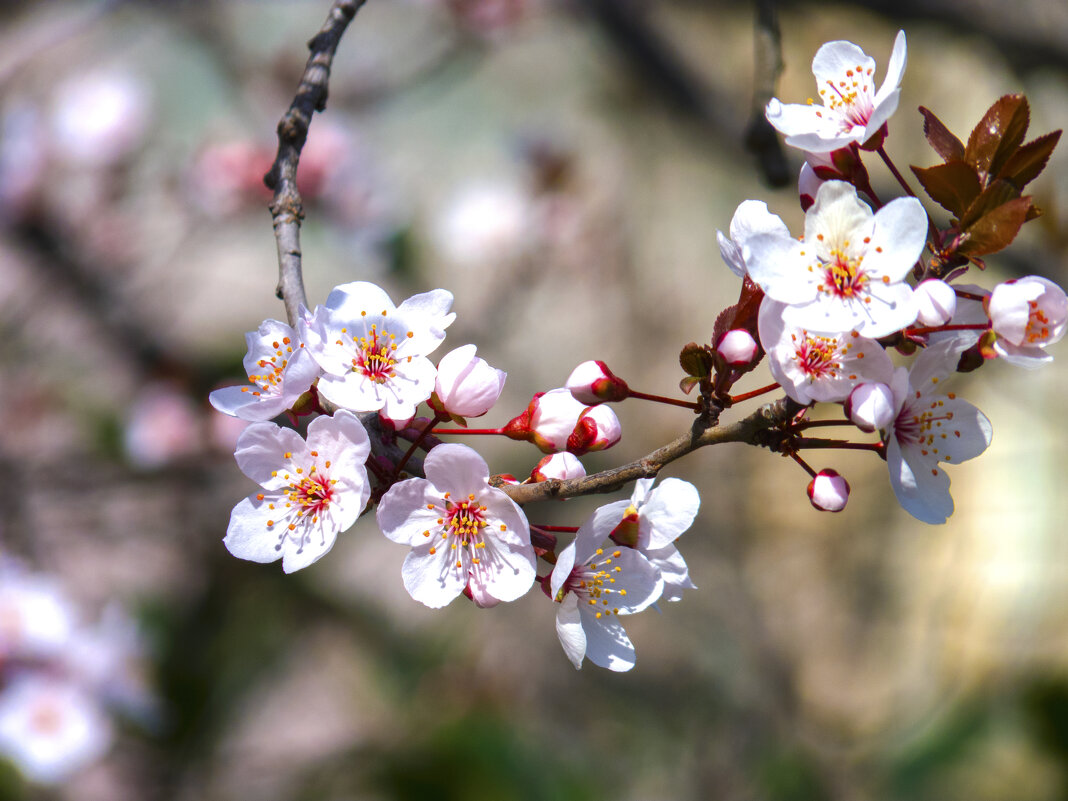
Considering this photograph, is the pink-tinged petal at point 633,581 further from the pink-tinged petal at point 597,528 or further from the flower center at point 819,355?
the flower center at point 819,355

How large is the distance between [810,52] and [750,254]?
3.30 meters

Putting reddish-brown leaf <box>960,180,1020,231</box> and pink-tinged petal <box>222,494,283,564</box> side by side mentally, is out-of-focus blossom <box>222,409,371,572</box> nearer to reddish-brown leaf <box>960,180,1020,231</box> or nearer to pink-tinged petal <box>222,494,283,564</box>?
pink-tinged petal <box>222,494,283,564</box>

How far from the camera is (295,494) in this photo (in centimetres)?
67

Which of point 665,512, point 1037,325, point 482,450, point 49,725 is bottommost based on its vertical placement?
point 482,450

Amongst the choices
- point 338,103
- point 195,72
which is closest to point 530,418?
point 338,103

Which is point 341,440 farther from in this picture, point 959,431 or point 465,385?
point 959,431

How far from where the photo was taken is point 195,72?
3.81 m

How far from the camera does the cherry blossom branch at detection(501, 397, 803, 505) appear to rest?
0.55m

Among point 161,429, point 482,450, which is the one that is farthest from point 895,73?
point 482,450

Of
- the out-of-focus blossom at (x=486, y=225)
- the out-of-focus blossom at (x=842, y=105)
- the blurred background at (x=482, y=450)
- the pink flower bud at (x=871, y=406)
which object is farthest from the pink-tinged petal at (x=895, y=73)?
the out-of-focus blossom at (x=486, y=225)

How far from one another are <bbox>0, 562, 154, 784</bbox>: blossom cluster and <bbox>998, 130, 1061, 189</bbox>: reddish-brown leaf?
191 centimetres

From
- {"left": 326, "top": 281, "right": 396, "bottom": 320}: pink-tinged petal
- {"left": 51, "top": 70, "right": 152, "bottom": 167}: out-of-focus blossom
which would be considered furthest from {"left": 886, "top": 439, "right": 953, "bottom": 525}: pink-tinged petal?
{"left": 51, "top": 70, "right": 152, "bottom": 167}: out-of-focus blossom

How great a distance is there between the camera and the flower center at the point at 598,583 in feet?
2.14

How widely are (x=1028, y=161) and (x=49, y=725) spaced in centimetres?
201
